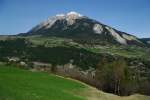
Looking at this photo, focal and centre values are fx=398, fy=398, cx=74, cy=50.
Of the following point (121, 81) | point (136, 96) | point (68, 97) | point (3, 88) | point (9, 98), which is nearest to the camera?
point (9, 98)

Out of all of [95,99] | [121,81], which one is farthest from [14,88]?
[121,81]

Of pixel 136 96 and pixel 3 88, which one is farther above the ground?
pixel 3 88

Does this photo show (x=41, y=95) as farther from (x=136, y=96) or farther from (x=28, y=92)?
(x=136, y=96)

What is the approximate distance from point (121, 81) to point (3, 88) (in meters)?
70.6

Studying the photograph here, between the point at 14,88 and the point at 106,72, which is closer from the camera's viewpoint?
the point at 14,88

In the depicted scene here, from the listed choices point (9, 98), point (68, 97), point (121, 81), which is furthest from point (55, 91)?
point (121, 81)

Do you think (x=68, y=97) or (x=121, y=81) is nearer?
(x=68, y=97)

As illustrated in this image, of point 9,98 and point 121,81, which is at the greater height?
point 9,98

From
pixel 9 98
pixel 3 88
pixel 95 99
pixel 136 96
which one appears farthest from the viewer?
pixel 136 96

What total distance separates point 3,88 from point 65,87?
11186 mm

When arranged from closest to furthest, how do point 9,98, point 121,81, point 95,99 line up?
point 9,98 < point 95,99 < point 121,81

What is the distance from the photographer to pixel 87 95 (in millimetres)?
36188

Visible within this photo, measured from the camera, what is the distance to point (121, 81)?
310ft

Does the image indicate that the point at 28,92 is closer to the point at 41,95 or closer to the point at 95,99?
the point at 41,95
